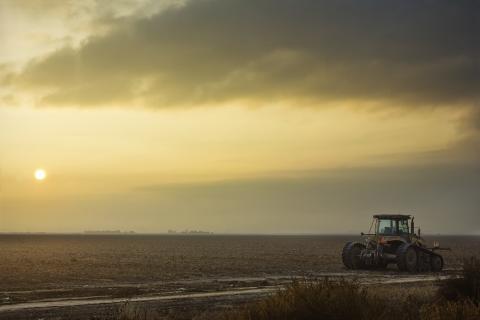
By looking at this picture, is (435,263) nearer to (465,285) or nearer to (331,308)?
(465,285)

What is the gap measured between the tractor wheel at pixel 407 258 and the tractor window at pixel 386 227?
4.10ft

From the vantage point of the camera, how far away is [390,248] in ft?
116

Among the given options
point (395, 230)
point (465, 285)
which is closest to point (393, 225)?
point (395, 230)

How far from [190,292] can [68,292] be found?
4.66m

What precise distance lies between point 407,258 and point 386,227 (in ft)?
7.82

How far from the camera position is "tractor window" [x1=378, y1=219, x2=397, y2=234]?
1378 inches

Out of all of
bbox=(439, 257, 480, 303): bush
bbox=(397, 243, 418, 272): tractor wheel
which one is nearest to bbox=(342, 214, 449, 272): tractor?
bbox=(397, 243, 418, 272): tractor wheel

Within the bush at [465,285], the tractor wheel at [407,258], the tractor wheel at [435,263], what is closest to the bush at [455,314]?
the bush at [465,285]

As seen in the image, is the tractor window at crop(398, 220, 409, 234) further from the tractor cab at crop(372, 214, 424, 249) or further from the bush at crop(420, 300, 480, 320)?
the bush at crop(420, 300, 480, 320)

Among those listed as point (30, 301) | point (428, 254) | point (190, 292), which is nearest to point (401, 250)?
point (428, 254)

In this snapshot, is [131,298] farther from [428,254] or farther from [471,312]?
[428,254]

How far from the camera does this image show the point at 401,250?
33531 millimetres

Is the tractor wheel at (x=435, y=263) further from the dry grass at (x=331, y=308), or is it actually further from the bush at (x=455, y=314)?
the bush at (x=455, y=314)

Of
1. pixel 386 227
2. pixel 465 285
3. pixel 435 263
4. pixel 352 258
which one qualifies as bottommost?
pixel 435 263
